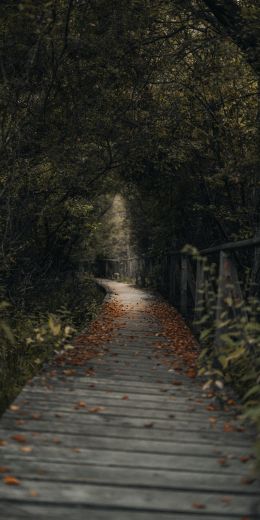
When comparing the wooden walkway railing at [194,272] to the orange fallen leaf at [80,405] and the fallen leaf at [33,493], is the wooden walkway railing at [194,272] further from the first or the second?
the fallen leaf at [33,493]

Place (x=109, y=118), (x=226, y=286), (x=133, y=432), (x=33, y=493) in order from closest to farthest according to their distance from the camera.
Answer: (x=33, y=493)
(x=133, y=432)
(x=226, y=286)
(x=109, y=118)

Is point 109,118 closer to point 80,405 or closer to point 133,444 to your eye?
point 80,405

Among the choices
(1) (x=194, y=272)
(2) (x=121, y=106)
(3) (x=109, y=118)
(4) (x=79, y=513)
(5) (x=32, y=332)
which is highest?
(2) (x=121, y=106)

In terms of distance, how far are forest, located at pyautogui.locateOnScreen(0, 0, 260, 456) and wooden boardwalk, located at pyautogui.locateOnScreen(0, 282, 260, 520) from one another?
4.81 ft

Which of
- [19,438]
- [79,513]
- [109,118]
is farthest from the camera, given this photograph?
[109,118]

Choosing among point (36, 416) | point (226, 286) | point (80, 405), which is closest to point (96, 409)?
point (80, 405)

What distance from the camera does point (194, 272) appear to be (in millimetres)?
13977

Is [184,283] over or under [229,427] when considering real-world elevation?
over

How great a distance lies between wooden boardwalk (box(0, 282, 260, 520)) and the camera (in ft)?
8.71

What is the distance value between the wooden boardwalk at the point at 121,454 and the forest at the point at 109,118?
1.47 metres

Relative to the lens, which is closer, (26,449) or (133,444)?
(26,449)

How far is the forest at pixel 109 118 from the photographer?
25.2ft

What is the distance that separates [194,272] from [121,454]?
10.9 meters

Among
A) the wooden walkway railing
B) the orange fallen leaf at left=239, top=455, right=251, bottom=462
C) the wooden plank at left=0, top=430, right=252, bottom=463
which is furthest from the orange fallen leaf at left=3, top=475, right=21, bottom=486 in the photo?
the wooden walkway railing
